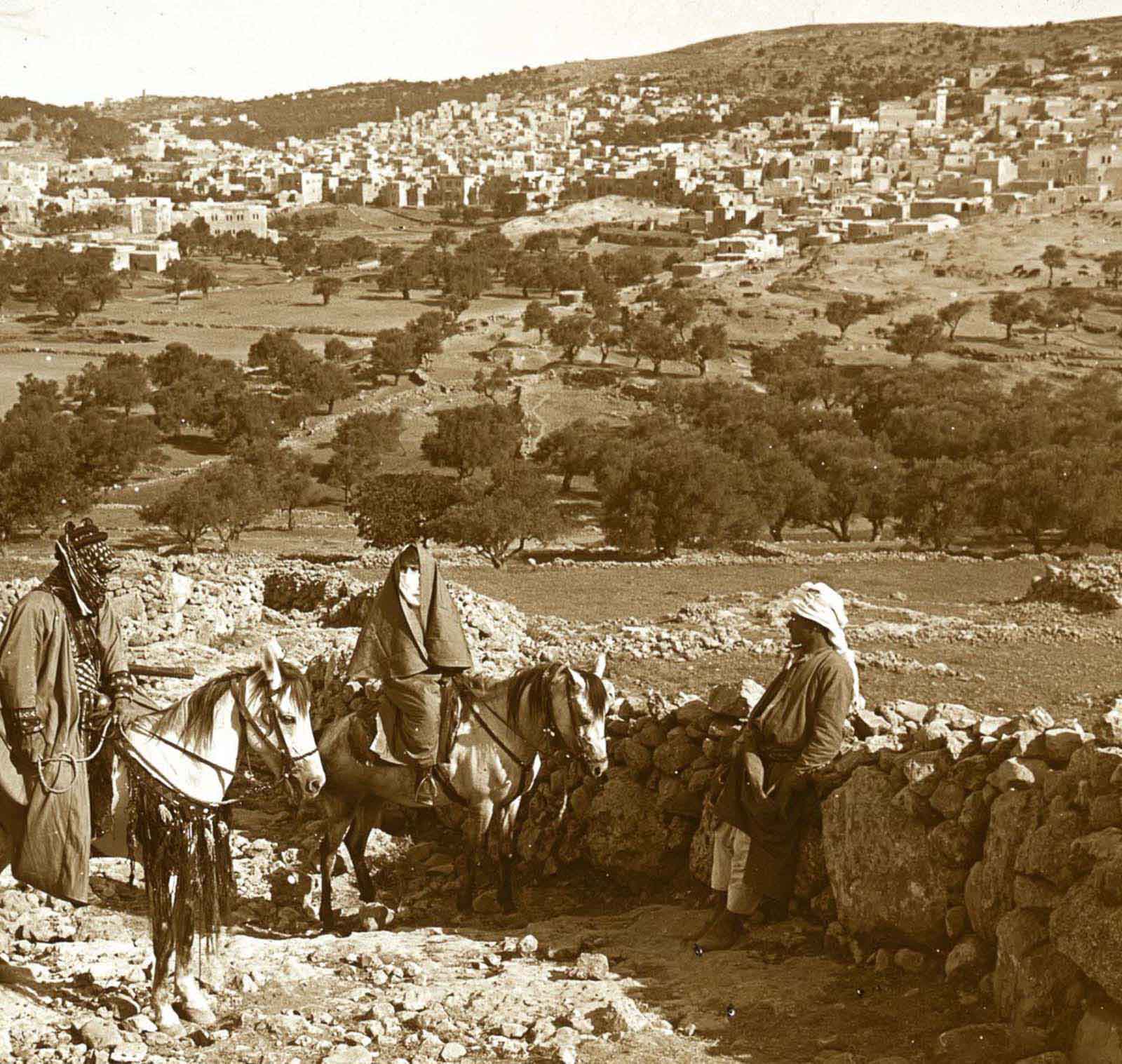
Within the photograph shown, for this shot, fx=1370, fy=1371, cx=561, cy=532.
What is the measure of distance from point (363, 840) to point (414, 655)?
1.38 m

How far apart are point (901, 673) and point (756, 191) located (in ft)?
460

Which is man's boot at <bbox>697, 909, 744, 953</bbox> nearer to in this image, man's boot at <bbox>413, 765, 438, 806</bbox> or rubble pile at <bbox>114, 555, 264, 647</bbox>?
man's boot at <bbox>413, 765, 438, 806</bbox>

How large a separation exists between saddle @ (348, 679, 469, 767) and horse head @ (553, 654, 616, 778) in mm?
715

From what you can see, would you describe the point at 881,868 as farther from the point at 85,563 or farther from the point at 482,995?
the point at 85,563

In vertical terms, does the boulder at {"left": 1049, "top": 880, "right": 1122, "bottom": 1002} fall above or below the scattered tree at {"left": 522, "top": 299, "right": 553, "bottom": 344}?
above

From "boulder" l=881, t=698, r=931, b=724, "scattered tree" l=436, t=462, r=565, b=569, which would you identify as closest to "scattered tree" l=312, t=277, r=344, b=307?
"scattered tree" l=436, t=462, r=565, b=569

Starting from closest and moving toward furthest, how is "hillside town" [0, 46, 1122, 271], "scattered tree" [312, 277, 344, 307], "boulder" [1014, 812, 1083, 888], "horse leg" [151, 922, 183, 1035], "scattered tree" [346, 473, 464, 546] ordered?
"boulder" [1014, 812, 1083, 888] → "horse leg" [151, 922, 183, 1035] → "scattered tree" [346, 473, 464, 546] → "scattered tree" [312, 277, 344, 307] → "hillside town" [0, 46, 1122, 271]

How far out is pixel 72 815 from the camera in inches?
267

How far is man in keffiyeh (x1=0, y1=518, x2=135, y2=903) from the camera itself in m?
6.61

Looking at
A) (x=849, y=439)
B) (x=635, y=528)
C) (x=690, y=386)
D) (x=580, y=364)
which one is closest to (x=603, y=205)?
(x=580, y=364)

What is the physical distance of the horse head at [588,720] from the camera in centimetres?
810

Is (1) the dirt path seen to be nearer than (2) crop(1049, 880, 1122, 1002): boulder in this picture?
No

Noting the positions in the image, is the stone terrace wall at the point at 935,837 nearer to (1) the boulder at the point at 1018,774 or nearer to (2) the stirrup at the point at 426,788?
(1) the boulder at the point at 1018,774

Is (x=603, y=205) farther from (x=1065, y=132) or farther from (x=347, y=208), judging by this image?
(x=1065, y=132)
